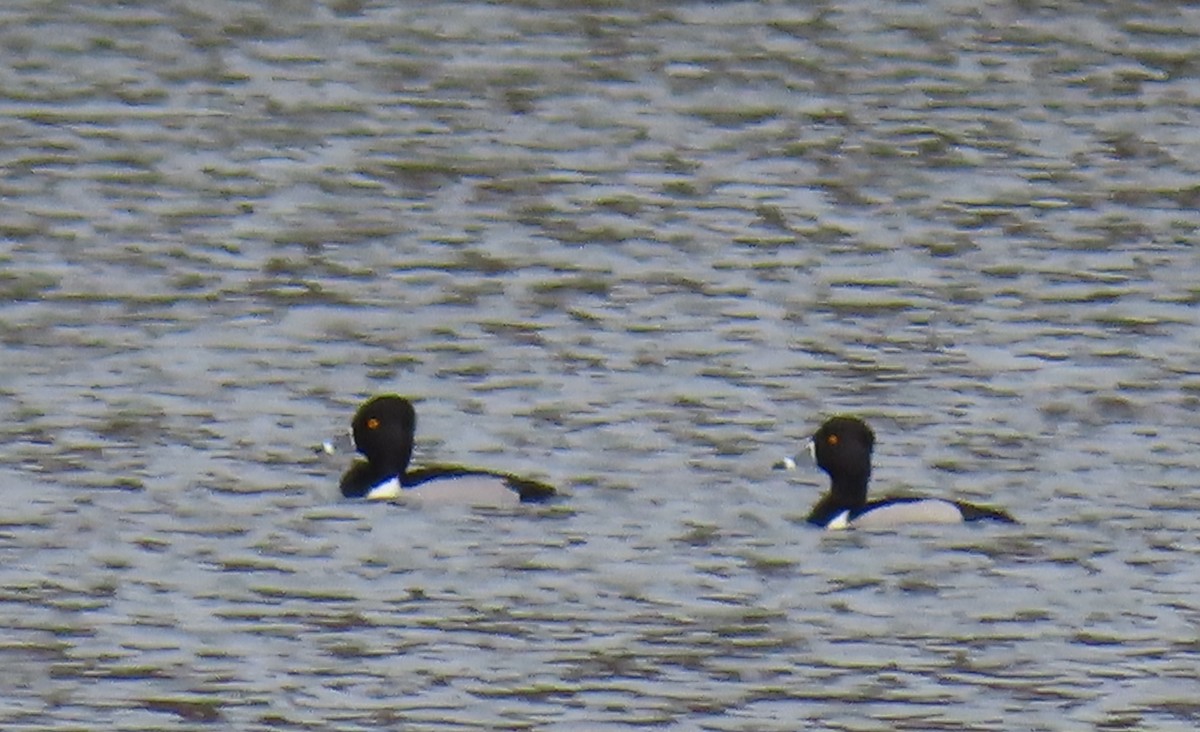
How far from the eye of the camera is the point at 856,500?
16188 millimetres

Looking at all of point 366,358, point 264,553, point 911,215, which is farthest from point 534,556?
point 911,215

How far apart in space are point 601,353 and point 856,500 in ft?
12.4

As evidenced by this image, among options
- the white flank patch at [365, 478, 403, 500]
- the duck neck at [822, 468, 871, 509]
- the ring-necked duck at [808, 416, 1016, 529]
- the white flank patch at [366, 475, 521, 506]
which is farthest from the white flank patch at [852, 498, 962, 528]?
the white flank patch at [365, 478, 403, 500]

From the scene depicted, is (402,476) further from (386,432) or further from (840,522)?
(840,522)

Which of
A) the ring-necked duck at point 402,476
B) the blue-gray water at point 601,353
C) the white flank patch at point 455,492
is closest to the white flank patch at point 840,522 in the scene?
the blue-gray water at point 601,353

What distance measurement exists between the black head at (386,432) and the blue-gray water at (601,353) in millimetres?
304

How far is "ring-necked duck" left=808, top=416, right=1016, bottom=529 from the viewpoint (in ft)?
52.2

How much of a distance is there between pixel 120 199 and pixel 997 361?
774 cm

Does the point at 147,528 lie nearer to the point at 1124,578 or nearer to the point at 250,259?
the point at 1124,578

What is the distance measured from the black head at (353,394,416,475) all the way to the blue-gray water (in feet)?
1.00

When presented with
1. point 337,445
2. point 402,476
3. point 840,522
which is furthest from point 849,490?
point 337,445

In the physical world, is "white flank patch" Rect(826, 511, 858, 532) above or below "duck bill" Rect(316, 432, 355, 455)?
below

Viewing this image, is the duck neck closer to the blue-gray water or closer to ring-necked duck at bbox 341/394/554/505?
the blue-gray water

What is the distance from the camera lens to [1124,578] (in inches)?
580
